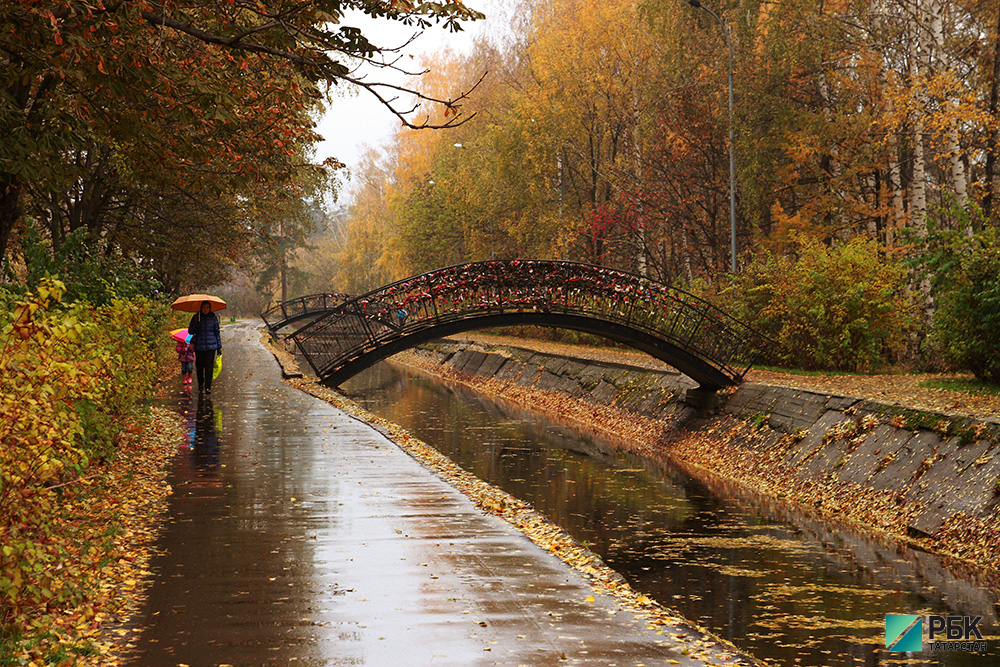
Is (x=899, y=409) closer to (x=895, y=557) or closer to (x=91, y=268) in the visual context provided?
(x=895, y=557)

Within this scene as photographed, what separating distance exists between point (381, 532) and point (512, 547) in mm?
1164

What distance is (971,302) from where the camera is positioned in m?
15.5

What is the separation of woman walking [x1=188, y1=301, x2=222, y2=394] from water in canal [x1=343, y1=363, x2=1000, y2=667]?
5104mm

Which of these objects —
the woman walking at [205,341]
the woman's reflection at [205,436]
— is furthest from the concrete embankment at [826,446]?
the woman walking at [205,341]

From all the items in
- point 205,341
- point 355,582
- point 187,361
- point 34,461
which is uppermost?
point 205,341

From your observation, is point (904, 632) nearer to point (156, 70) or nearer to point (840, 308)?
point (156, 70)

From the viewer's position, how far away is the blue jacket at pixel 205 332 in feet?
57.4

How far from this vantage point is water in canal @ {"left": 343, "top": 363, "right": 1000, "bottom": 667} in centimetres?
855

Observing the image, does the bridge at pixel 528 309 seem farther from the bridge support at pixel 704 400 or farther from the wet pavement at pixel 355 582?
the wet pavement at pixel 355 582

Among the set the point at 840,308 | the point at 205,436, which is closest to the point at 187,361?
the point at 205,436

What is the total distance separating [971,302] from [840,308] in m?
4.48

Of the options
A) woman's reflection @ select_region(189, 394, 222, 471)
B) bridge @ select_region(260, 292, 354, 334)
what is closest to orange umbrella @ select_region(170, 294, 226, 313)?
woman's reflection @ select_region(189, 394, 222, 471)

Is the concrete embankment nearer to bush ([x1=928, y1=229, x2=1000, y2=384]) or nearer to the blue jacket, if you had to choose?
bush ([x1=928, y1=229, x2=1000, y2=384])

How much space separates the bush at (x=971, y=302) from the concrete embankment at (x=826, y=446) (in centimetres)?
225
